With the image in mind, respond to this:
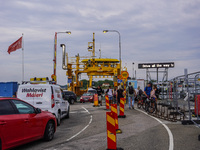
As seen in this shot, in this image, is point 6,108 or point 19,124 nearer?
point 6,108

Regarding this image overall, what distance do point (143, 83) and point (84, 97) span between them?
9104mm

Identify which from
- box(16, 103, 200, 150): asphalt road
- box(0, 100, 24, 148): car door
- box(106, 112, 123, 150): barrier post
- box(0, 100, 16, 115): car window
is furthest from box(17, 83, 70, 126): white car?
box(106, 112, 123, 150): barrier post

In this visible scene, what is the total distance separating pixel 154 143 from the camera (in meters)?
8.14

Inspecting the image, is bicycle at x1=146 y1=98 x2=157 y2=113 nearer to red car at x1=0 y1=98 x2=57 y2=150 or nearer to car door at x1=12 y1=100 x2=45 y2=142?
red car at x1=0 y1=98 x2=57 y2=150

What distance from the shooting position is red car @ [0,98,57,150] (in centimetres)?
671

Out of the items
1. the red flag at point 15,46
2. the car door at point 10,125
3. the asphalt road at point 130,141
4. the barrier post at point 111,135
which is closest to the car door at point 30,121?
the car door at point 10,125

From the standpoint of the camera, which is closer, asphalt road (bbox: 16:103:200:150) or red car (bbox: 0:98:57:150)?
red car (bbox: 0:98:57:150)

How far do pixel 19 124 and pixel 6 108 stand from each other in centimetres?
55

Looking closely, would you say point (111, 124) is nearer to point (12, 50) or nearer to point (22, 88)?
point (22, 88)

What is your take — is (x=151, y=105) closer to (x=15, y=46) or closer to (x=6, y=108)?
(x=6, y=108)

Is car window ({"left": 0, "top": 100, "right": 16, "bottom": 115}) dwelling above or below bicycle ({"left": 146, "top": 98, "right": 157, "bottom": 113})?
above

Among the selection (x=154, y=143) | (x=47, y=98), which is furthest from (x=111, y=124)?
(x=47, y=98)

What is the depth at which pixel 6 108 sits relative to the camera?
7.03m

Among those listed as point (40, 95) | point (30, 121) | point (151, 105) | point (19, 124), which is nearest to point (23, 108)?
point (30, 121)
